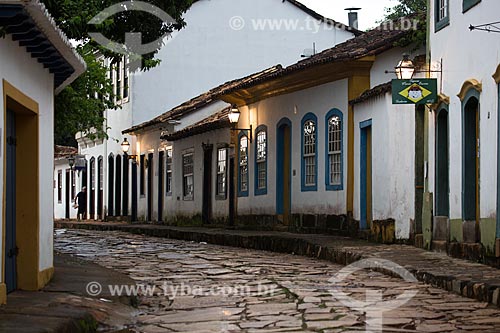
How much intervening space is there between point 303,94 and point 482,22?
1013 centimetres

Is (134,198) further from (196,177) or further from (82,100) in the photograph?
(82,100)

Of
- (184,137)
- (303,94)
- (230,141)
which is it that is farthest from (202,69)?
(303,94)

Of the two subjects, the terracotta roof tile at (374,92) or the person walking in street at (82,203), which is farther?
the person walking in street at (82,203)

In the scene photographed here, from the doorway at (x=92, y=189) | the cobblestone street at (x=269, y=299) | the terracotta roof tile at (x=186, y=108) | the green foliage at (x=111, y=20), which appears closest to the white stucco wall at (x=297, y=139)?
the terracotta roof tile at (x=186, y=108)

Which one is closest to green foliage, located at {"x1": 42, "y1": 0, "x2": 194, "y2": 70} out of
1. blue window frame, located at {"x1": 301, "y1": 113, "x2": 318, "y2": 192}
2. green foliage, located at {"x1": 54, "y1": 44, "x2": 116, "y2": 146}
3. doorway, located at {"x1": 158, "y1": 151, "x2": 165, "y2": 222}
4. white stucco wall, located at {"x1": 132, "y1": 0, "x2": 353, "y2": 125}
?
green foliage, located at {"x1": 54, "y1": 44, "x2": 116, "y2": 146}

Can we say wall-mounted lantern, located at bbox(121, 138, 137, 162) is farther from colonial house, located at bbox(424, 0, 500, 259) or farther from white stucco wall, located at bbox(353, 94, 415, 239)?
colonial house, located at bbox(424, 0, 500, 259)

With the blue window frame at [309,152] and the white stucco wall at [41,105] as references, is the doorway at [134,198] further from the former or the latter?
the white stucco wall at [41,105]

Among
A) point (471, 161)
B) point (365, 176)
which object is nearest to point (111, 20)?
point (471, 161)

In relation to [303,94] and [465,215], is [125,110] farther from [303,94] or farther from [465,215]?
[465,215]

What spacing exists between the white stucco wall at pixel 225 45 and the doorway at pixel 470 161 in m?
19.9

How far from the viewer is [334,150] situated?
2277 centimetres

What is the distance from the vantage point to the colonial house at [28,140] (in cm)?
957

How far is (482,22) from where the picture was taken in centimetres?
1444

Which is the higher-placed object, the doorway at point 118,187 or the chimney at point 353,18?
the chimney at point 353,18
